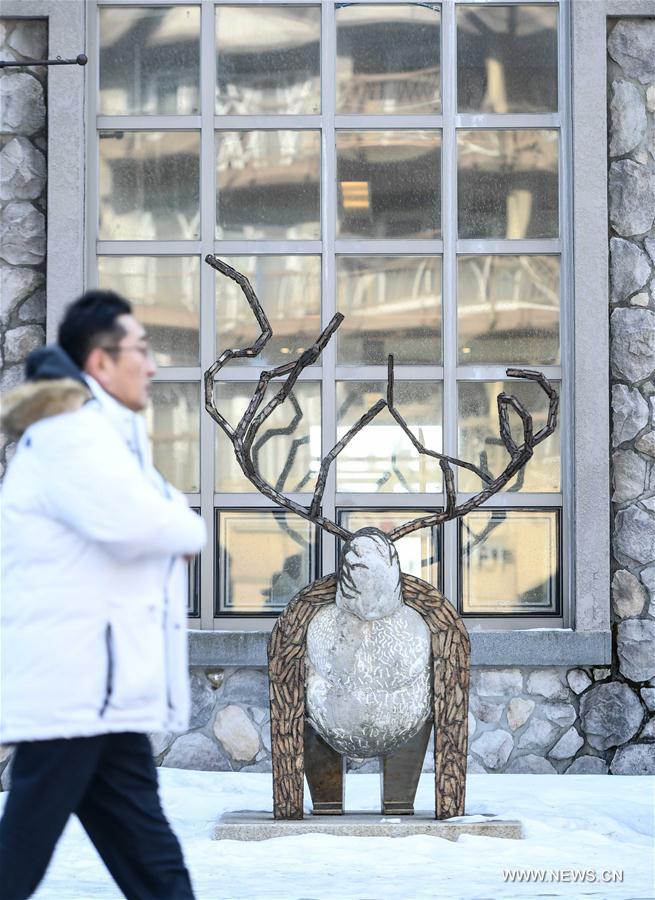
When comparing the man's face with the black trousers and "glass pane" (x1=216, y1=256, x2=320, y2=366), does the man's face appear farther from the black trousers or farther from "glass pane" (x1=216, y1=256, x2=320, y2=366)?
"glass pane" (x1=216, y1=256, x2=320, y2=366)

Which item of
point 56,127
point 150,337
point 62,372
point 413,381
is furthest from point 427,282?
point 62,372

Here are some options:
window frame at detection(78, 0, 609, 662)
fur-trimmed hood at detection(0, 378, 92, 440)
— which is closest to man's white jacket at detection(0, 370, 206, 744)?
fur-trimmed hood at detection(0, 378, 92, 440)

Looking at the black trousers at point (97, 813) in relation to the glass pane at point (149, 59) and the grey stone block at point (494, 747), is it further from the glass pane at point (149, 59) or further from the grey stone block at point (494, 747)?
the glass pane at point (149, 59)

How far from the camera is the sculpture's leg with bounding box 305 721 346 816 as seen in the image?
4.73 meters

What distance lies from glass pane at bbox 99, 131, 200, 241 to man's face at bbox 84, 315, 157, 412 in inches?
138

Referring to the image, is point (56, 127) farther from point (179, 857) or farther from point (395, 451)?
point (179, 857)

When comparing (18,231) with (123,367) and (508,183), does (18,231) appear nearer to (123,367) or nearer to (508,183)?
(508,183)

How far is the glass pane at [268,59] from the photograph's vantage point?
6266mm

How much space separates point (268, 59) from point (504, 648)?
2.95 m

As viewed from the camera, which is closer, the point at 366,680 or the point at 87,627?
the point at 87,627

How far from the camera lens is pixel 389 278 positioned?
245 inches

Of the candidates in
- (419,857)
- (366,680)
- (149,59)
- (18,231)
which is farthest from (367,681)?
(149,59)

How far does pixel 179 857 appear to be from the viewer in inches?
110

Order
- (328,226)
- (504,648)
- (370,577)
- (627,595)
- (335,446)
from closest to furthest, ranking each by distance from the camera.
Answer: (370,577) < (335,446) < (504,648) < (627,595) < (328,226)
